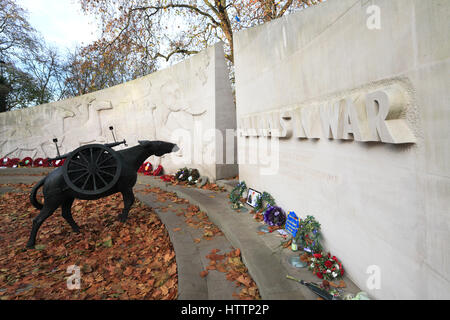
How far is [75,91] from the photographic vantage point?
31.0 metres

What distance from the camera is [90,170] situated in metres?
3.78

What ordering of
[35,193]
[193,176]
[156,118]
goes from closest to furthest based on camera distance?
[35,193]
[193,176]
[156,118]

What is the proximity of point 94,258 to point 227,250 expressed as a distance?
2.00 meters

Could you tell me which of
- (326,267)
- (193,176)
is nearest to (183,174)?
(193,176)

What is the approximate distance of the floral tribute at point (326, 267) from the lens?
7.91 ft

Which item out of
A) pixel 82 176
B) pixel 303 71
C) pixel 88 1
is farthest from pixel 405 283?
pixel 88 1

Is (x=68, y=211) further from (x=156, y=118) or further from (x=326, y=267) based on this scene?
(x=156, y=118)

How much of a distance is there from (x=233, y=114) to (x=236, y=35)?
6.91ft

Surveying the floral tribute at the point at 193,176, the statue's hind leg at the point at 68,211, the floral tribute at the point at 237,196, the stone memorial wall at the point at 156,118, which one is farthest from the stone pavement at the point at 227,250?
the stone memorial wall at the point at 156,118

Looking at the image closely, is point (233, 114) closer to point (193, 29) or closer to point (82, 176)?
point (82, 176)

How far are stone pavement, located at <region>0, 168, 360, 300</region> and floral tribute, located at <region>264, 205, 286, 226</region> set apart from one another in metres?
0.23

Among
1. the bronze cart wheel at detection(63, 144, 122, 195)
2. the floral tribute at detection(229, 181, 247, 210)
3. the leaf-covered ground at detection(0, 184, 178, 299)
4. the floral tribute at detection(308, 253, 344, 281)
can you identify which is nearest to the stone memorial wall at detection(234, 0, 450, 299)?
the floral tribute at detection(308, 253, 344, 281)

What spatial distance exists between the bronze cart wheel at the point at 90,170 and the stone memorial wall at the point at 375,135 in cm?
292

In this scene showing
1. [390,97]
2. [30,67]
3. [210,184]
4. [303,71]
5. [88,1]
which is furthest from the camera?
[30,67]
